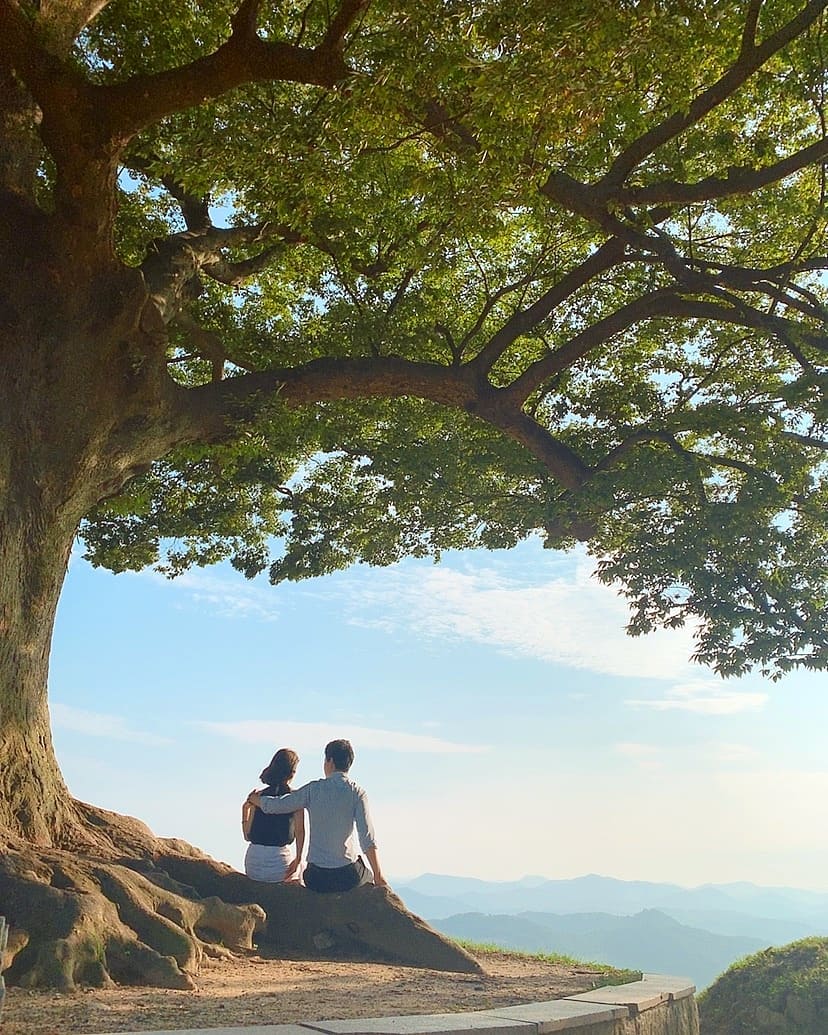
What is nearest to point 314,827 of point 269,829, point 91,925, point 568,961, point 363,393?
point 269,829

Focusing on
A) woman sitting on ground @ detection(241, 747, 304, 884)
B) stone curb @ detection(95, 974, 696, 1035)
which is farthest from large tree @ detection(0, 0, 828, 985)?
stone curb @ detection(95, 974, 696, 1035)

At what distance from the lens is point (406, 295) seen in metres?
13.3

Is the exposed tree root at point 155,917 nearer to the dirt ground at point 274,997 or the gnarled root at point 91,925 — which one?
the gnarled root at point 91,925

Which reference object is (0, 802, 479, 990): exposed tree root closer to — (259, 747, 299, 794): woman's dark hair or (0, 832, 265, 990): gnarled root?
(0, 832, 265, 990): gnarled root

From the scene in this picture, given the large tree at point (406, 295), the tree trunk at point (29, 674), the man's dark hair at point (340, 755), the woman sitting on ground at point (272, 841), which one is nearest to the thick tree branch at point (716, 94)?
the large tree at point (406, 295)

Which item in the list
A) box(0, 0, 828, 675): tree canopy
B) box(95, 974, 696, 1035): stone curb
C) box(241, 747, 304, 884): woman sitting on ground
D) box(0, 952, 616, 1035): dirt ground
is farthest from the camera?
box(241, 747, 304, 884): woman sitting on ground

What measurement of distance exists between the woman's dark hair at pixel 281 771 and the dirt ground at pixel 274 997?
1.95 m

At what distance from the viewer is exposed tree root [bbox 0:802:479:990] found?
6570 millimetres

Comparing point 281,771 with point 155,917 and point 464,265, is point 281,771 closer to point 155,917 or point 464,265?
point 155,917

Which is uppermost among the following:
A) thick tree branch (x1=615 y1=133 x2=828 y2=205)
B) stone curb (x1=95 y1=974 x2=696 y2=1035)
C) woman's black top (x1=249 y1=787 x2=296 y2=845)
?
thick tree branch (x1=615 y1=133 x2=828 y2=205)

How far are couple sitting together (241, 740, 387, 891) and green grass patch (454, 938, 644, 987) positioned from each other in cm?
166

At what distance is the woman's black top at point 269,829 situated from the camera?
9617 millimetres

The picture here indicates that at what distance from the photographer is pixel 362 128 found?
8188 mm

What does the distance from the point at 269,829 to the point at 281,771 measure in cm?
61
